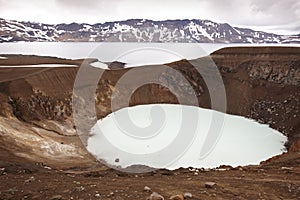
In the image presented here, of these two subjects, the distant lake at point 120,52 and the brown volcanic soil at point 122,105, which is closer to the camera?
the brown volcanic soil at point 122,105

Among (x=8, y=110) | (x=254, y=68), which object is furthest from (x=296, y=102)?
(x=8, y=110)

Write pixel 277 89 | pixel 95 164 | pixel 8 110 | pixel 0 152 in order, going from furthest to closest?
pixel 277 89 < pixel 8 110 < pixel 95 164 < pixel 0 152

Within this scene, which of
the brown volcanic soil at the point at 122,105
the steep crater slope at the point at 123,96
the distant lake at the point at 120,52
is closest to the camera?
the brown volcanic soil at the point at 122,105

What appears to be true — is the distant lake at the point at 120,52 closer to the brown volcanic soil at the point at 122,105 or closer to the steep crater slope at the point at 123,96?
the steep crater slope at the point at 123,96

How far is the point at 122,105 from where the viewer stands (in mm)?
38938

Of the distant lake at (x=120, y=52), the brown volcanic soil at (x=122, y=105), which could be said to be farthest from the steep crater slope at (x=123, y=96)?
the distant lake at (x=120, y=52)

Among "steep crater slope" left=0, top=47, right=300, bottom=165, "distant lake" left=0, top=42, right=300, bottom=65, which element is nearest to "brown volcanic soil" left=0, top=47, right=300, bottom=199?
"steep crater slope" left=0, top=47, right=300, bottom=165

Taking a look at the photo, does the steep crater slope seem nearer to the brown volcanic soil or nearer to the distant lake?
the brown volcanic soil

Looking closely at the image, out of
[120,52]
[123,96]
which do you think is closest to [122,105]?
[123,96]

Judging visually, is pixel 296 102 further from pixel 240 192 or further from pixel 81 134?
pixel 240 192

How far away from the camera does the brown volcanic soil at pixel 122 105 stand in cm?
868

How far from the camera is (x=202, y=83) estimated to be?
45.5 meters

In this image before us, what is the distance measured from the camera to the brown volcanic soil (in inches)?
342

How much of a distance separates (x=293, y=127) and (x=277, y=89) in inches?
393
